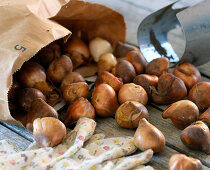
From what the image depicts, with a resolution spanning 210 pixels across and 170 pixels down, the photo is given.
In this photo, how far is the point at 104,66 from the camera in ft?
4.01

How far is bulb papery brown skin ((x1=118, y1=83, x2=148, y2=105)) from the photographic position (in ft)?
3.34

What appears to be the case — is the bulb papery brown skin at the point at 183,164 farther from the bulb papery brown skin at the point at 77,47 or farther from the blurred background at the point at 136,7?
the blurred background at the point at 136,7

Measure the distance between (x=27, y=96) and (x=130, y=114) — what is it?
31 centimetres

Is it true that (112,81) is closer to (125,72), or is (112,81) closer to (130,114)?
(125,72)

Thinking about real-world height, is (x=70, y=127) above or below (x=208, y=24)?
below

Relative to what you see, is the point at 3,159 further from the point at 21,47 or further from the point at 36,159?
the point at 21,47

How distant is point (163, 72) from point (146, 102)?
147mm

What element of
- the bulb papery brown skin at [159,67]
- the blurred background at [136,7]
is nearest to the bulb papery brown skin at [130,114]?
the bulb papery brown skin at [159,67]

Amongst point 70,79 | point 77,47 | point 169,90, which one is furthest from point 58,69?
point 169,90

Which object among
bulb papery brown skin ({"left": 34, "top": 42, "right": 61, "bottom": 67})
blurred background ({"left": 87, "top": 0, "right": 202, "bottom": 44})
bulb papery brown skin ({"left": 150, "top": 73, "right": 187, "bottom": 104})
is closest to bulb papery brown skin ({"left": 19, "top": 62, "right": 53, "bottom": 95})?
bulb papery brown skin ({"left": 34, "top": 42, "right": 61, "bottom": 67})

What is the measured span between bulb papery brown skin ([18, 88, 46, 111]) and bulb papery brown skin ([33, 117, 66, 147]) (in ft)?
0.49

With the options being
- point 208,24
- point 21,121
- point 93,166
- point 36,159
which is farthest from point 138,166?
point 208,24

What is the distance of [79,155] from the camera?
0.83 m

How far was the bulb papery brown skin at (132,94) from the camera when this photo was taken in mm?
1020
